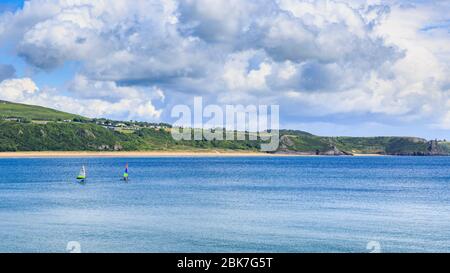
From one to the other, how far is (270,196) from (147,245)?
147ft

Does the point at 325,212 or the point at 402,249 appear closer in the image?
the point at 402,249

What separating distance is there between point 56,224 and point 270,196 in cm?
3863

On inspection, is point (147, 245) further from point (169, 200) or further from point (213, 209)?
point (169, 200)

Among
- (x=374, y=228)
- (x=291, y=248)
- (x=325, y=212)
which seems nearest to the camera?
(x=291, y=248)

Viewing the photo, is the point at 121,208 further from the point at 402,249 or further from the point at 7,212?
the point at 402,249

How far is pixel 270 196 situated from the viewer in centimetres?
8625
